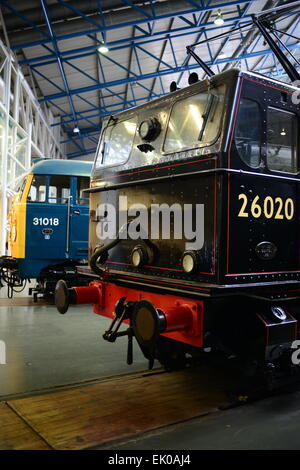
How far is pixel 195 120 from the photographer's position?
12.0ft

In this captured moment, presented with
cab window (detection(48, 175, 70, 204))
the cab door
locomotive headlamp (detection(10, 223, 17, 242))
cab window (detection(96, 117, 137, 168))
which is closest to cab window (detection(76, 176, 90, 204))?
the cab door

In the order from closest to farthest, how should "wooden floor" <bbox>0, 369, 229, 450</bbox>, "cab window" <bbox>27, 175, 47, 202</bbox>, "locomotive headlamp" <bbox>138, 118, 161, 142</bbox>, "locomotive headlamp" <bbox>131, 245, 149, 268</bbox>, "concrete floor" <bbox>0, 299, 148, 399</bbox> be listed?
"wooden floor" <bbox>0, 369, 229, 450</bbox> → "locomotive headlamp" <bbox>131, 245, 149, 268</bbox> → "locomotive headlamp" <bbox>138, 118, 161, 142</bbox> → "concrete floor" <bbox>0, 299, 148, 399</bbox> → "cab window" <bbox>27, 175, 47, 202</bbox>

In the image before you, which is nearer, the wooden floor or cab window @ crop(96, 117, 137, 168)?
the wooden floor

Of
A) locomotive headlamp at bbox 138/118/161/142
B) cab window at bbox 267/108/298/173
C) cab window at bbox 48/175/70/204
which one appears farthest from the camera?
cab window at bbox 48/175/70/204

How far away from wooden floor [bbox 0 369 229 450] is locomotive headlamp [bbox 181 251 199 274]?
1.19 m

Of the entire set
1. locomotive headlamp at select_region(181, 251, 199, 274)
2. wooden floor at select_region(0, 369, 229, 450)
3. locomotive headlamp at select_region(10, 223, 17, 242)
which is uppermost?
locomotive headlamp at select_region(10, 223, 17, 242)

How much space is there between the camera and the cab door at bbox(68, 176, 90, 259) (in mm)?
8773

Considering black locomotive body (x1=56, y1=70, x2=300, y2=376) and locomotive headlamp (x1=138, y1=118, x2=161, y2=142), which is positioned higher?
locomotive headlamp (x1=138, y1=118, x2=161, y2=142)

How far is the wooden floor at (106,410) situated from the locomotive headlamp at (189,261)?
46.8 inches

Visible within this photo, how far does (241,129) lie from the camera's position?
336cm

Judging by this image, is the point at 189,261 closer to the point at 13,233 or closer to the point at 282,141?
the point at 282,141

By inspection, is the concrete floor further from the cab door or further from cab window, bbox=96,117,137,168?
cab window, bbox=96,117,137,168

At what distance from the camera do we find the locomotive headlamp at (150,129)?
406 centimetres
